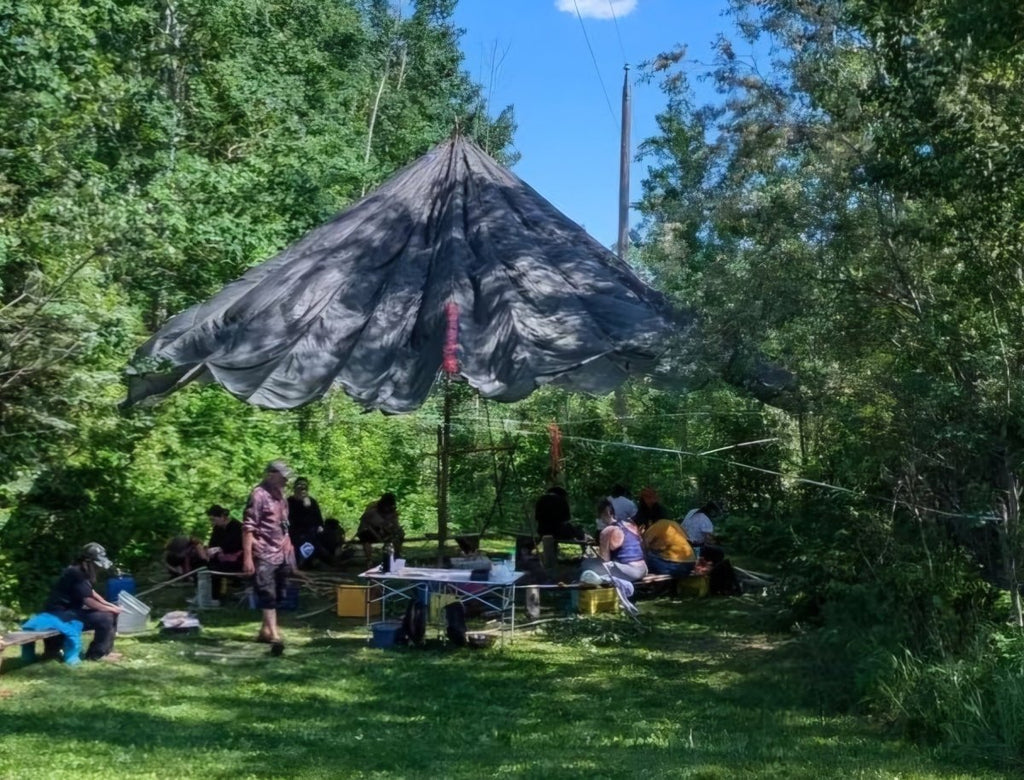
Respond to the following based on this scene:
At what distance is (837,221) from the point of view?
885 cm

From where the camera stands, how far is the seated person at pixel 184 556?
1305 cm

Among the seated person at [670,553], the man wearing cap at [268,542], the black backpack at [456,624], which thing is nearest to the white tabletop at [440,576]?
the black backpack at [456,624]

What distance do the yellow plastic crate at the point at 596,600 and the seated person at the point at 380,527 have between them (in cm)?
361

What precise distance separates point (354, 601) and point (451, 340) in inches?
106

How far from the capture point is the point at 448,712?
26.7ft

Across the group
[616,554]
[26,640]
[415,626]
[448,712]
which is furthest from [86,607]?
[616,554]

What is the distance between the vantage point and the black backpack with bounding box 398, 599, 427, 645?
10469 millimetres

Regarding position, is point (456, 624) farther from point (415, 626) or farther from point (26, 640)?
point (26, 640)

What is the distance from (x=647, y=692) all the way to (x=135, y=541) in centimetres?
775

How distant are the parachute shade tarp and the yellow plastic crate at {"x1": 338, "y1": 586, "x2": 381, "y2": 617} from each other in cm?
184

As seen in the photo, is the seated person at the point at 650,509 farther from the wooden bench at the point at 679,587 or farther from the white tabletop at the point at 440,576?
the white tabletop at the point at 440,576

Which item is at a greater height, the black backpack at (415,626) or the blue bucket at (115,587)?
the blue bucket at (115,587)

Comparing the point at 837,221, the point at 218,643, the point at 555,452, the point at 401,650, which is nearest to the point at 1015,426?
the point at 837,221

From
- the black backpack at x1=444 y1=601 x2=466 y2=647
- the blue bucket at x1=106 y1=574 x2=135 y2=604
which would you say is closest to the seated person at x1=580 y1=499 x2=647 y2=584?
the black backpack at x1=444 y1=601 x2=466 y2=647
